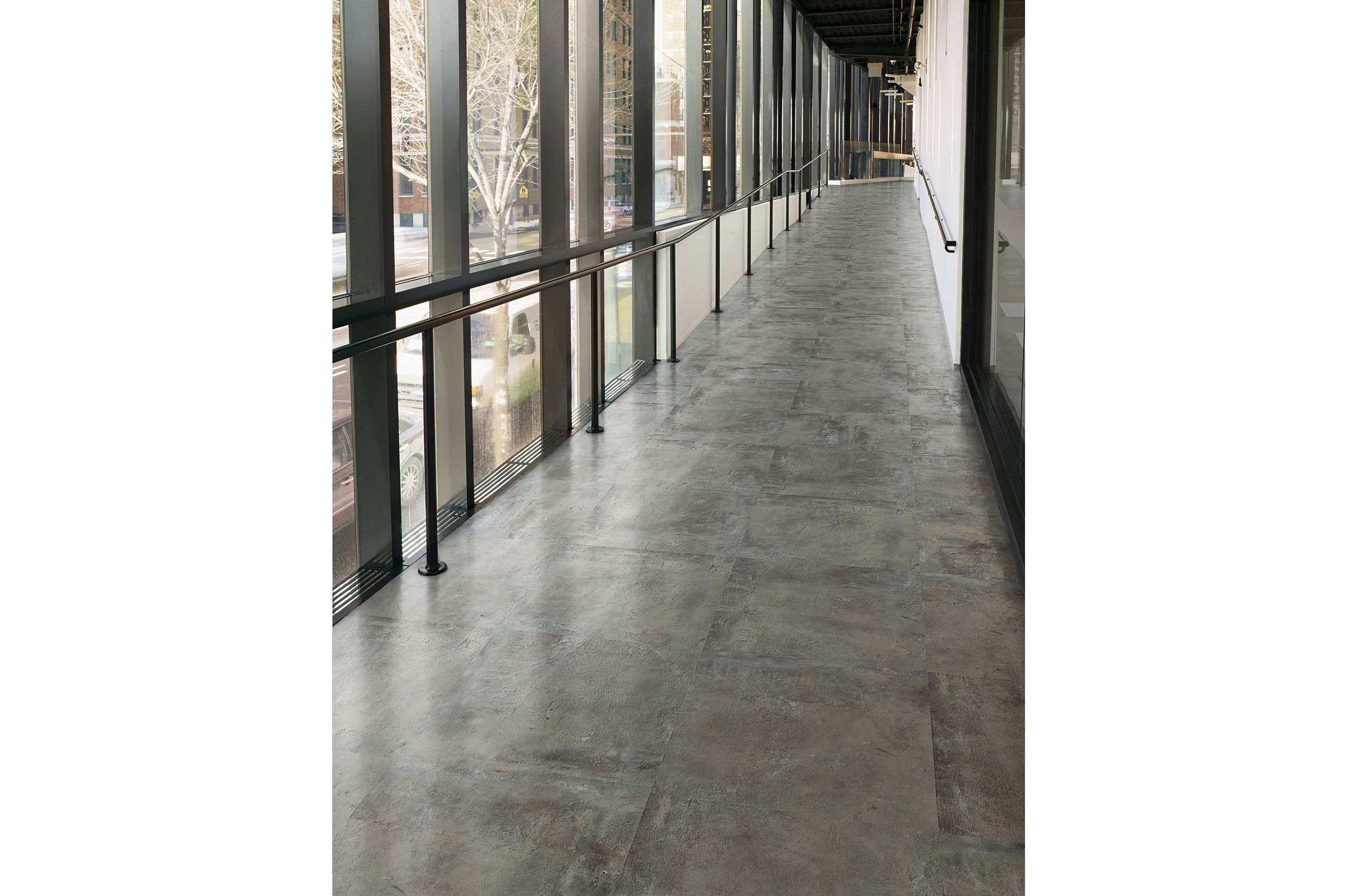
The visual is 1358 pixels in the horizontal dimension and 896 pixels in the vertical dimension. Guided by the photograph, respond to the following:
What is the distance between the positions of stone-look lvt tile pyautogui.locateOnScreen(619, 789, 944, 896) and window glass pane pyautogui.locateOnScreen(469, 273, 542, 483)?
202 cm

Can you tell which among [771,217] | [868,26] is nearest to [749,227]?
[771,217]

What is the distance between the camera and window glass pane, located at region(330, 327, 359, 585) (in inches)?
117

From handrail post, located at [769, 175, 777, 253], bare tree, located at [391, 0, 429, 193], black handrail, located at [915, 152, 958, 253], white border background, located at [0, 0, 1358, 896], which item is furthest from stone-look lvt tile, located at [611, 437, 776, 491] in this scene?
handrail post, located at [769, 175, 777, 253]

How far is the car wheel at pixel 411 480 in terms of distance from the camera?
3299 mm

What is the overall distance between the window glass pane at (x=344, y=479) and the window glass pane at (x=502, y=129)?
0.93 m

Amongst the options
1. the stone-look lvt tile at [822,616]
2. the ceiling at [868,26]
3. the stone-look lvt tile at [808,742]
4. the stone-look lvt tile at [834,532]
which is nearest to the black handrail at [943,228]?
the stone-look lvt tile at [834,532]

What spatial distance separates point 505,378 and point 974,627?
2.11m

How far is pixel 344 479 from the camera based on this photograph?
303 cm
